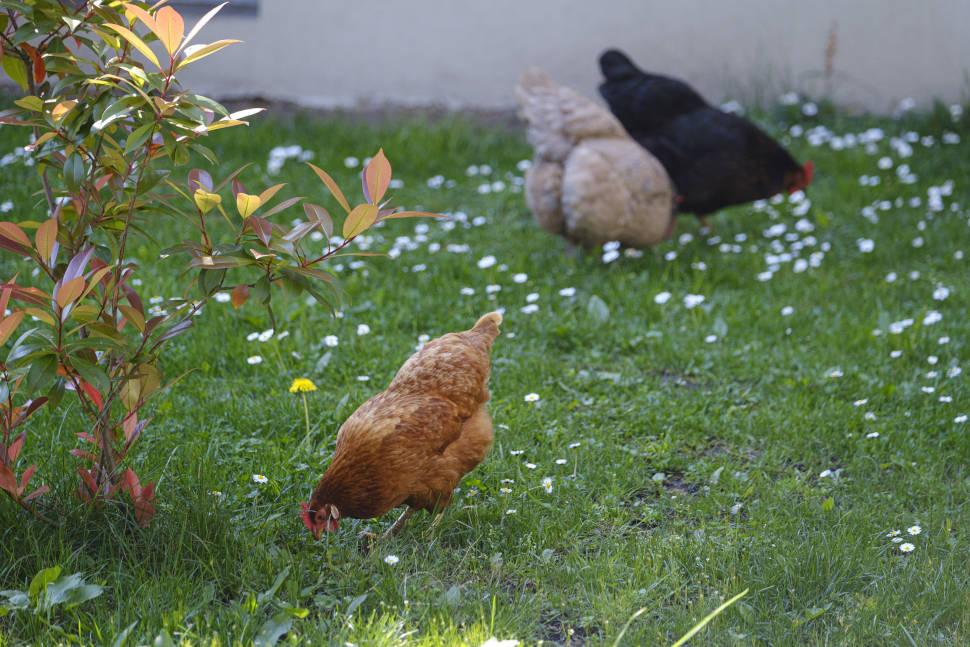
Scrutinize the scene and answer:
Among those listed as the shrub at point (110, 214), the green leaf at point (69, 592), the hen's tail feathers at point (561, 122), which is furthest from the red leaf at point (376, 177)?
the hen's tail feathers at point (561, 122)

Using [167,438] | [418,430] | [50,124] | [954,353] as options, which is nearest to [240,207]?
[50,124]

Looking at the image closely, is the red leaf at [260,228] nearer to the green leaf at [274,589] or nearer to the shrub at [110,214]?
the shrub at [110,214]

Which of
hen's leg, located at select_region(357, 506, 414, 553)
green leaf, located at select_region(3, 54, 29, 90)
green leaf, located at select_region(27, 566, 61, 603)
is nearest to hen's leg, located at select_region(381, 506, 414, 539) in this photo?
hen's leg, located at select_region(357, 506, 414, 553)

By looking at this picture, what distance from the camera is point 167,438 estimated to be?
349 centimetres

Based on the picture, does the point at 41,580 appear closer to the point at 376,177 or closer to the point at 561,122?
the point at 376,177

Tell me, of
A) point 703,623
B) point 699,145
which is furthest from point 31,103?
point 699,145

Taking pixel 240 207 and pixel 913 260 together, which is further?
pixel 913 260

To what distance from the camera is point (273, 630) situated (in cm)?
248

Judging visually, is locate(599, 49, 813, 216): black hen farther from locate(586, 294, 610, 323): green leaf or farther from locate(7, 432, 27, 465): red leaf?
locate(7, 432, 27, 465): red leaf

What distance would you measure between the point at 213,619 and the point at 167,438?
1.06 meters

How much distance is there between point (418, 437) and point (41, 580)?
1063 millimetres

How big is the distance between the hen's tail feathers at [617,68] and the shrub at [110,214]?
3.83m

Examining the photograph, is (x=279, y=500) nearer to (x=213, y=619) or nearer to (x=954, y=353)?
(x=213, y=619)

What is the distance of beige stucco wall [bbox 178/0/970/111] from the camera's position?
8.34 meters
